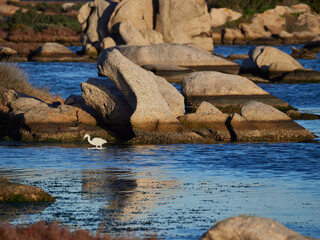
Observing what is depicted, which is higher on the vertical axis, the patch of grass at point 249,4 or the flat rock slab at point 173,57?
the flat rock slab at point 173,57

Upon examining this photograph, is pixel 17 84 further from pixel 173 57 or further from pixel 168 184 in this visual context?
pixel 173 57

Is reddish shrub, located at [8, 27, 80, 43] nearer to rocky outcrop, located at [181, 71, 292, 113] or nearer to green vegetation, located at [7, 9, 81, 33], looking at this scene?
green vegetation, located at [7, 9, 81, 33]

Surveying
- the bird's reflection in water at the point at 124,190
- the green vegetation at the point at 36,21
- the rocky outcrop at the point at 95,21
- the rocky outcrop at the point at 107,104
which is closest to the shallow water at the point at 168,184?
the bird's reflection in water at the point at 124,190

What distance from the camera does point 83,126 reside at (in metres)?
20.3

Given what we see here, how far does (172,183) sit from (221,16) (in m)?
78.6

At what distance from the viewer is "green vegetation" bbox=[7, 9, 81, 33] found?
7838 cm

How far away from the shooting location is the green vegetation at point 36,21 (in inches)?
3086

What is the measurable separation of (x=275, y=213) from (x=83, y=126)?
10.1 metres

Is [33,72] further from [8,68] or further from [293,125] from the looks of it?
[293,125]

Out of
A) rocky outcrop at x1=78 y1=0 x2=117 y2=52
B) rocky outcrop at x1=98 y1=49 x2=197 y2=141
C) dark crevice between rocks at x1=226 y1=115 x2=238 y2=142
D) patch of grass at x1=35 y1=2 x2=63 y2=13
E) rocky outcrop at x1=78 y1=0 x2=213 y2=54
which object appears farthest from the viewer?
patch of grass at x1=35 y1=2 x2=63 y2=13

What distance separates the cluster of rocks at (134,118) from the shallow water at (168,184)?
70cm

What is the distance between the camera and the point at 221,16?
298 feet

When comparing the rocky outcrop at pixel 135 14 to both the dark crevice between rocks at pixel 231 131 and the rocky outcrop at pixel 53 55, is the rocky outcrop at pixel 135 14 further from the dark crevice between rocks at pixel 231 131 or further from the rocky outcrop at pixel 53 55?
the dark crevice between rocks at pixel 231 131

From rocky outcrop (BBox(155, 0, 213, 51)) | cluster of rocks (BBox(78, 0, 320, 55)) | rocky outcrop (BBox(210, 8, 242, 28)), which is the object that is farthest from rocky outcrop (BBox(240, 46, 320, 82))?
rocky outcrop (BBox(210, 8, 242, 28))
